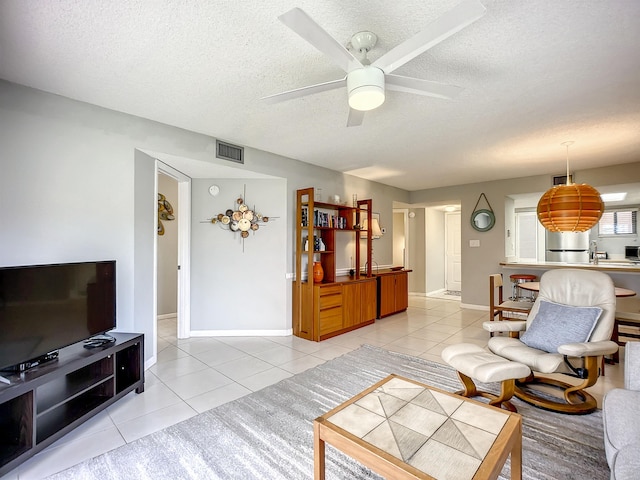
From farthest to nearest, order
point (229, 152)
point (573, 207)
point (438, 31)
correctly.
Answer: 1. point (229, 152)
2. point (573, 207)
3. point (438, 31)

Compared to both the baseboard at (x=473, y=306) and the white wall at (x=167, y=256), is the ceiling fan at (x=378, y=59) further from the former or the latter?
the baseboard at (x=473, y=306)

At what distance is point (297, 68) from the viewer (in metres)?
2.16

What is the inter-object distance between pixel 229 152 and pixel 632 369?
13.1 ft

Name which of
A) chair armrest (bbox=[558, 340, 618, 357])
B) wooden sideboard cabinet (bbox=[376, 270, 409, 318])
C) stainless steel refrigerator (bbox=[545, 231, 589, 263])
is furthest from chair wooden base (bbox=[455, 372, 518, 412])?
stainless steel refrigerator (bbox=[545, 231, 589, 263])

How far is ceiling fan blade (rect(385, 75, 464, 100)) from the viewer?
5.99 feet

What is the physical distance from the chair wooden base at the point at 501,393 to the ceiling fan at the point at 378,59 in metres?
2.07

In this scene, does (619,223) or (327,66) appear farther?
(619,223)

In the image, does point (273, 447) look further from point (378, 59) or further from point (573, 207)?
point (573, 207)

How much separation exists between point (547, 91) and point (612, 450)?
2.48 meters

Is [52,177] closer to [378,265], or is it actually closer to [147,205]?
[147,205]

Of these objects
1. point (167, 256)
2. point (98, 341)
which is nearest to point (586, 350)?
point (98, 341)

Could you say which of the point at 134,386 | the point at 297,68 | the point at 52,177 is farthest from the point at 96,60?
the point at 134,386

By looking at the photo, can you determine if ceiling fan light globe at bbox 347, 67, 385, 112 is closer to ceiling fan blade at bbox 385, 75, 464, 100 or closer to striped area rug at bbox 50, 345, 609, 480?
ceiling fan blade at bbox 385, 75, 464, 100

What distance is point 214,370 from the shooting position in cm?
311
